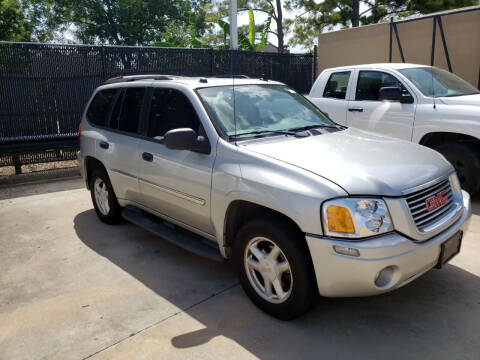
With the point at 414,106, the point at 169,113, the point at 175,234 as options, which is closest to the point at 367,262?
the point at 175,234

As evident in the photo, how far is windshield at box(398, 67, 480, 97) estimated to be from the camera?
602 cm

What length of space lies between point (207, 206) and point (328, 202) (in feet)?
3.81

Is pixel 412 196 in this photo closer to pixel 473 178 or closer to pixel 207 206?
pixel 207 206

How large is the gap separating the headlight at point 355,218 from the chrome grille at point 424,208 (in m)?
0.24

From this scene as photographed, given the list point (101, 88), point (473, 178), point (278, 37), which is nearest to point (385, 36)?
point (473, 178)

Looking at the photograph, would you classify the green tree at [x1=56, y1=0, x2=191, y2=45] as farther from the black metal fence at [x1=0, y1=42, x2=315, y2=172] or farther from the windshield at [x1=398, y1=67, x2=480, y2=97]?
the windshield at [x1=398, y1=67, x2=480, y2=97]

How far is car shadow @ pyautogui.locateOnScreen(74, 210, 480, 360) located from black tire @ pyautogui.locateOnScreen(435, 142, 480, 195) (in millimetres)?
2147

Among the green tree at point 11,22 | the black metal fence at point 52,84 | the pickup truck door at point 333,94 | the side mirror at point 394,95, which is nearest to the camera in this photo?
the side mirror at point 394,95

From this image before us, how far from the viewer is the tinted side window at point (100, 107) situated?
5.07m

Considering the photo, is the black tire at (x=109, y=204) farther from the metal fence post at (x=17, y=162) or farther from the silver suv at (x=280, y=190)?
the metal fence post at (x=17, y=162)

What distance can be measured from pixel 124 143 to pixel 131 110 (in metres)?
0.38

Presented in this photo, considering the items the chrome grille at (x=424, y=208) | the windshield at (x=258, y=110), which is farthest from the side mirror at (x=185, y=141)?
the chrome grille at (x=424, y=208)

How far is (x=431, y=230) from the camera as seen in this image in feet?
9.34

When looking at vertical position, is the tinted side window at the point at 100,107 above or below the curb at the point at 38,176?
above
